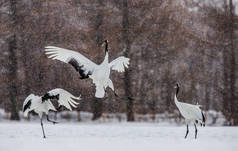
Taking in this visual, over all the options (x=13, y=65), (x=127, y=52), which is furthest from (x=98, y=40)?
(x=13, y=65)

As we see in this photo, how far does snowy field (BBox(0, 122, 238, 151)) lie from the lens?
19.9 ft

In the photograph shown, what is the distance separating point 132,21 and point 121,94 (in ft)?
7.85

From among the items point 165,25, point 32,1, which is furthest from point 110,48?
point 32,1

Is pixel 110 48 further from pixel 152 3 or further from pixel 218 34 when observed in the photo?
pixel 218 34

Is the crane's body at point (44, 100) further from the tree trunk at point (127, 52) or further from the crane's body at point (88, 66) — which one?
the tree trunk at point (127, 52)

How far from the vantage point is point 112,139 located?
6879mm

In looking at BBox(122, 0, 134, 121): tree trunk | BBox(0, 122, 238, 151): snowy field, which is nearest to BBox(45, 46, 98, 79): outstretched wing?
BBox(0, 122, 238, 151): snowy field

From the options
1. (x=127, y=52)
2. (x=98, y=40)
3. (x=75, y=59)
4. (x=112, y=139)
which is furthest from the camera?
(x=98, y=40)

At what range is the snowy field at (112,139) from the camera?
607 centimetres

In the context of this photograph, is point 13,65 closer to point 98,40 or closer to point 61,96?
point 98,40

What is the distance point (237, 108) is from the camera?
1130 cm

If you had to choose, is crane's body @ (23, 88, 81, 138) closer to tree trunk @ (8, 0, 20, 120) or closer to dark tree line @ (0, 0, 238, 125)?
dark tree line @ (0, 0, 238, 125)

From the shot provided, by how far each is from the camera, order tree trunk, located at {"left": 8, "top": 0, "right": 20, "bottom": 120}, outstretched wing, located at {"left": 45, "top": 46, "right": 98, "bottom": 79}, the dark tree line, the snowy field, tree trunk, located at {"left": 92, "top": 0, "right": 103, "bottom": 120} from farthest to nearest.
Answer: tree trunk, located at {"left": 92, "top": 0, "right": 103, "bottom": 120} < tree trunk, located at {"left": 8, "top": 0, "right": 20, "bottom": 120} < the dark tree line < outstretched wing, located at {"left": 45, "top": 46, "right": 98, "bottom": 79} < the snowy field

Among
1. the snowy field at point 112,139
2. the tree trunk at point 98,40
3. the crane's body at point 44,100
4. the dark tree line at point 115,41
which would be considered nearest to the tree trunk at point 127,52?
the dark tree line at point 115,41
